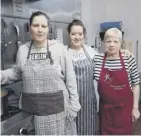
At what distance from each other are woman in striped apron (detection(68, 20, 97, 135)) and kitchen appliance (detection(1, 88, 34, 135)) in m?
0.39

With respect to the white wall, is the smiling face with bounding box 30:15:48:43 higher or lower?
lower

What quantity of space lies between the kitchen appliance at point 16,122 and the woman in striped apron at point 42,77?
3 cm

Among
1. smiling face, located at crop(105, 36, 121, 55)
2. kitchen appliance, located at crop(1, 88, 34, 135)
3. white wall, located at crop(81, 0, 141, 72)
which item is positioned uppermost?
white wall, located at crop(81, 0, 141, 72)

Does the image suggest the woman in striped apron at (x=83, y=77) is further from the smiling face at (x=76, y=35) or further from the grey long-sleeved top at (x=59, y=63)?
the grey long-sleeved top at (x=59, y=63)

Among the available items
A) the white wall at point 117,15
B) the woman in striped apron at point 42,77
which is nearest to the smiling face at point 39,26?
the woman in striped apron at point 42,77

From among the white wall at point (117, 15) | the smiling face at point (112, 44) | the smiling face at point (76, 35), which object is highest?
the white wall at point (117, 15)

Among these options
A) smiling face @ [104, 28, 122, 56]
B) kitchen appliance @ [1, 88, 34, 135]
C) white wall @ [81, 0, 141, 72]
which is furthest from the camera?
white wall @ [81, 0, 141, 72]

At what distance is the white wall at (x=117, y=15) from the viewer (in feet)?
8.05

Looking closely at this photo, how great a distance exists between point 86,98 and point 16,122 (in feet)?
1.62

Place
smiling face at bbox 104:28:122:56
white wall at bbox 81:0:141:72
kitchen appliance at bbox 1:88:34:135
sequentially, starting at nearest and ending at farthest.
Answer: kitchen appliance at bbox 1:88:34:135
smiling face at bbox 104:28:122:56
white wall at bbox 81:0:141:72

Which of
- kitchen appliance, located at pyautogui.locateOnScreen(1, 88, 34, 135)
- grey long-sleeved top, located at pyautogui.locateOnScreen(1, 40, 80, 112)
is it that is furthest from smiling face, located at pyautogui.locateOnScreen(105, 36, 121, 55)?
kitchen appliance, located at pyautogui.locateOnScreen(1, 88, 34, 135)

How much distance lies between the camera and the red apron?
1213mm

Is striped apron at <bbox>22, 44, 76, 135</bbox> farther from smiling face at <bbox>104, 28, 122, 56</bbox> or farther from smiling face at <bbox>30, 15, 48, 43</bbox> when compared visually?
smiling face at <bbox>104, 28, 122, 56</bbox>

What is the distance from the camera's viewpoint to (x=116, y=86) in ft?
A: 3.99
